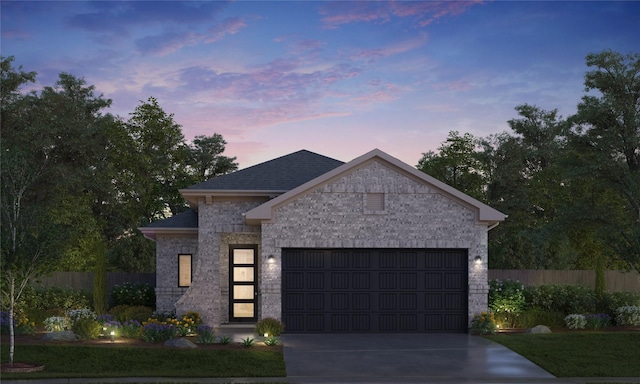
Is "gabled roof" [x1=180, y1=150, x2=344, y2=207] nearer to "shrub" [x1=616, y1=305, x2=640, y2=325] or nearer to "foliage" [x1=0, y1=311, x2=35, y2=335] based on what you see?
"foliage" [x1=0, y1=311, x2=35, y2=335]

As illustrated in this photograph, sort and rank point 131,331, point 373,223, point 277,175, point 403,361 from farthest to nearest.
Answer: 1. point 277,175
2. point 373,223
3. point 131,331
4. point 403,361

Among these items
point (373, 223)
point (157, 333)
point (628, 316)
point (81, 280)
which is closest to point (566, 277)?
point (628, 316)

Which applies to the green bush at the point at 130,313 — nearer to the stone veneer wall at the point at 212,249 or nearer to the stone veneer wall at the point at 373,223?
the stone veneer wall at the point at 212,249

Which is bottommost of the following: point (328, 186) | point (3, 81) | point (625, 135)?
point (328, 186)

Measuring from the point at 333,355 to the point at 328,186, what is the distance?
20.5ft

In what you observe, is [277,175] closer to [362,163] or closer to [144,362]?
[362,163]

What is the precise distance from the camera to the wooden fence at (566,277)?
34.9m

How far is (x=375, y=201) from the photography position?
73.7ft

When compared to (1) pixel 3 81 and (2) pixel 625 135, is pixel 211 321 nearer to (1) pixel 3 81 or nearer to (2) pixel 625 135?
(2) pixel 625 135

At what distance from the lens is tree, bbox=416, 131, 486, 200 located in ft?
148

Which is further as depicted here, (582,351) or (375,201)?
(375,201)

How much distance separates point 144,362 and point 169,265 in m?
10.1

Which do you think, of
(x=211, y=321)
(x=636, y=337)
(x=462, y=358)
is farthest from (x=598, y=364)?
(x=211, y=321)

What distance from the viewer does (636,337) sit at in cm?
2052
